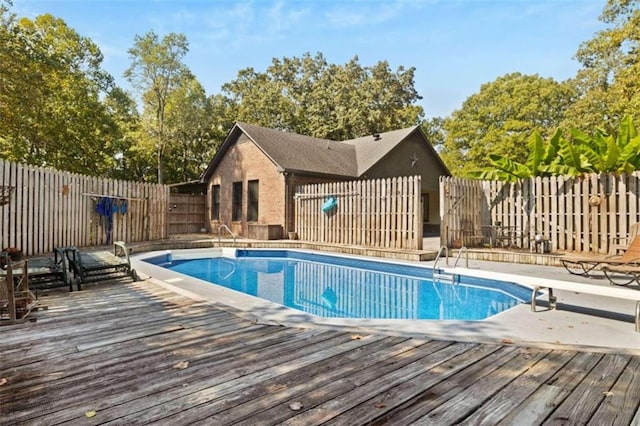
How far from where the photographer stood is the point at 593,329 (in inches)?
150

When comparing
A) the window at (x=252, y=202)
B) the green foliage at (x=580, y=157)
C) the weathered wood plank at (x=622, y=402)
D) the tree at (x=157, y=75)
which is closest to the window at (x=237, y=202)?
the window at (x=252, y=202)

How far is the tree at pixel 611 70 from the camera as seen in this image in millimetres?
12842

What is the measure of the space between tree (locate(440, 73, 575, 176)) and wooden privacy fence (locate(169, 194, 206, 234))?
17.7m

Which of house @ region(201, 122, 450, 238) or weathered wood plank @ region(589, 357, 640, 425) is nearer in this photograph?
weathered wood plank @ region(589, 357, 640, 425)

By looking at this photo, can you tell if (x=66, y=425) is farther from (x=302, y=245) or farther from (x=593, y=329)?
(x=302, y=245)

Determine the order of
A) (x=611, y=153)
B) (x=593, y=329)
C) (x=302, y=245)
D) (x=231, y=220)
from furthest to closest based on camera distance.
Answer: (x=231, y=220)
(x=302, y=245)
(x=611, y=153)
(x=593, y=329)

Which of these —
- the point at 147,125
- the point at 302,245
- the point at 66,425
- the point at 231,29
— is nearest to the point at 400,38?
the point at 231,29

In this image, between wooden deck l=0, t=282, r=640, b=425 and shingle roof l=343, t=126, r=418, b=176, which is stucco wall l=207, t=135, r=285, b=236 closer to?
shingle roof l=343, t=126, r=418, b=176

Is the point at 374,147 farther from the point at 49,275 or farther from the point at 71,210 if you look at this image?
the point at 49,275

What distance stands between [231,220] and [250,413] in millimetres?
16270

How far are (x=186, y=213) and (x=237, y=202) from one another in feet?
10.9

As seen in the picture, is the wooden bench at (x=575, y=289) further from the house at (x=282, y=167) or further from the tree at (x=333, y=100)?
the tree at (x=333, y=100)

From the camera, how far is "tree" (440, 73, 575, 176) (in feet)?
79.5

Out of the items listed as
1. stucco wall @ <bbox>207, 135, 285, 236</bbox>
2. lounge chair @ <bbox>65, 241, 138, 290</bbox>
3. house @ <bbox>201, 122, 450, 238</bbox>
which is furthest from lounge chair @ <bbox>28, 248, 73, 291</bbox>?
stucco wall @ <bbox>207, 135, 285, 236</bbox>
